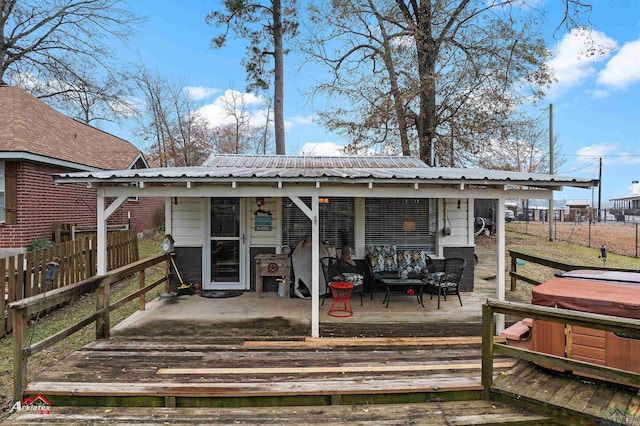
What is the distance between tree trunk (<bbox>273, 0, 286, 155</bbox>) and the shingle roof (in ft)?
18.7

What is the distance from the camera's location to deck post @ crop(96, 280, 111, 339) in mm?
4620

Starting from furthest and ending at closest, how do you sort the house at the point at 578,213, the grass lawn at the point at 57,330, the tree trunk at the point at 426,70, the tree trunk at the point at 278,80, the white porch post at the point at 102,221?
the house at the point at 578,213, the tree trunk at the point at 278,80, the tree trunk at the point at 426,70, the white porch post at the point at 102,221, the grass lawn at the point at 57,330

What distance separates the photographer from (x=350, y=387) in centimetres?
332

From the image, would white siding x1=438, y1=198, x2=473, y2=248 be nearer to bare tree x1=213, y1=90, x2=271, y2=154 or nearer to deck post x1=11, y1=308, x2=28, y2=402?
deck post x1=11, y1=308, x2=28, y2=402

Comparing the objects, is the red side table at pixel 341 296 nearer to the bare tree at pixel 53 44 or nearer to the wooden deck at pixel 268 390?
the wooden deck at pixel 268 390

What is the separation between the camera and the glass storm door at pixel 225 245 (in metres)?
7.29

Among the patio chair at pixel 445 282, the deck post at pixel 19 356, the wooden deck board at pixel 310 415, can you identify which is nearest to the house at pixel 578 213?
the patio chair at pixel 445 282

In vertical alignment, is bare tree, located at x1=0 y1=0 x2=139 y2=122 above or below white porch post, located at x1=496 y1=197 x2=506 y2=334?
above

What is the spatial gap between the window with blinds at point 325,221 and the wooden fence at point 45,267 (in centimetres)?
392

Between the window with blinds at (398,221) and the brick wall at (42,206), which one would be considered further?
the brick wall at (42,206)

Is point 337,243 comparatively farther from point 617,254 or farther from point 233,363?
point 617,254

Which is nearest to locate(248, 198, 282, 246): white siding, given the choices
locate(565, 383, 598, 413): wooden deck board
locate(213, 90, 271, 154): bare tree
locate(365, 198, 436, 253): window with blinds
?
locate(365, 198, 436, 253): window with blinds

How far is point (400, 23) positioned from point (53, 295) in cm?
1506

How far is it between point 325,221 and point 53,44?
15.2 m
